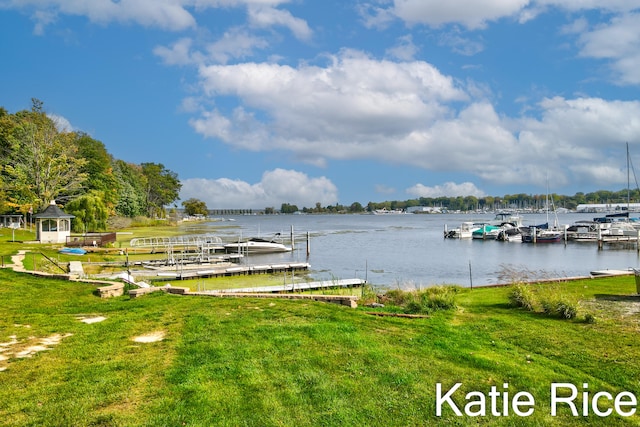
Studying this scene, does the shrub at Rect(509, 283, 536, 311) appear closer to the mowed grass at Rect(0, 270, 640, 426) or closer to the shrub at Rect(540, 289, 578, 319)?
the shrub at Rect(540, 289, 578, 319)

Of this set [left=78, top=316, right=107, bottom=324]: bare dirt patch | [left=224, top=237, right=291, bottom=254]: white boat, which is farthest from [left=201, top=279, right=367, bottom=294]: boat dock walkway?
[left=224, top=237, right=291, bottom=254]: white boat

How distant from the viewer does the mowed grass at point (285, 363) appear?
609 centimetres

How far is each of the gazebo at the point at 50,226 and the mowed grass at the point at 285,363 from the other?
28.0m

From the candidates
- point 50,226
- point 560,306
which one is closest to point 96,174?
point 50,226

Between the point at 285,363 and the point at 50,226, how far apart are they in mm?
36597

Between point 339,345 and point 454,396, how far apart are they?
8.67ft

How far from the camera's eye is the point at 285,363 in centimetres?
784

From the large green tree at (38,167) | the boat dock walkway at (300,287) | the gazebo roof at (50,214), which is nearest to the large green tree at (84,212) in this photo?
the large green tree at (38,167)

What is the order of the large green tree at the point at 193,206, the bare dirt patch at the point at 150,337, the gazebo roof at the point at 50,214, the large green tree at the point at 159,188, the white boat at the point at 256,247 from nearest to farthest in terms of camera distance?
the bare dirt patch at the point at 150,337, the gazebo roof at the point at 50,214, the white boat at the point at 256,247, the large green tree at the point at 159,188, the large green tree at the point at 193,206

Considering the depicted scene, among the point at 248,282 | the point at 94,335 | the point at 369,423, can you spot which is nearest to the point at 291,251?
the point at 248,282

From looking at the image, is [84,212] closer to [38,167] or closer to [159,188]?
[38,167]

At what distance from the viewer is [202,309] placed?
12.3m

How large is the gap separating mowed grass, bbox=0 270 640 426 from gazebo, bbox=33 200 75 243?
91.7 feet

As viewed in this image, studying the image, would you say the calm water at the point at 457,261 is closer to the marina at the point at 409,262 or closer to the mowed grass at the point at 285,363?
the marina at the point at 409,262
